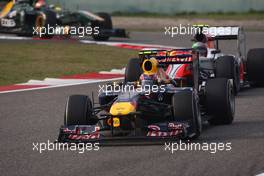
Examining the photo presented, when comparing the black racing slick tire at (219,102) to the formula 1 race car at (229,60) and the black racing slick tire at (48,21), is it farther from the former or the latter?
the black racing slick tire at (48,21)

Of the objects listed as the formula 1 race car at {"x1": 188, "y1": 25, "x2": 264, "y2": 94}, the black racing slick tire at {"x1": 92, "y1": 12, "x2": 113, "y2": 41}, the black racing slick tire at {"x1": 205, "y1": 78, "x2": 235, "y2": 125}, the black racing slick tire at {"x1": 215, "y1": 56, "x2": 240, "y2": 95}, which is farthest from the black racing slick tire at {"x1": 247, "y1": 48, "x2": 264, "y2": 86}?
the black racing slick tire at {"x1": 92, "y1": 12, "x2": 113, "y2": 41}

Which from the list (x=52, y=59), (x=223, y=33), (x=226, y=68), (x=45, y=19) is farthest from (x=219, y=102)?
(x=45, y=19)

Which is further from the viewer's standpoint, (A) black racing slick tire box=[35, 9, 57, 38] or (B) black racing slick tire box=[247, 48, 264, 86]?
(A) black racing slick tire box=[35, 9, 57, 38]

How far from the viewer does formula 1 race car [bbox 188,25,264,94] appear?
1505cm

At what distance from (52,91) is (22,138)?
5.49 meters

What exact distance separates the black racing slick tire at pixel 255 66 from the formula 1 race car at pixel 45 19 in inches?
457

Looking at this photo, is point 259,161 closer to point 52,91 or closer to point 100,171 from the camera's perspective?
point 100,171

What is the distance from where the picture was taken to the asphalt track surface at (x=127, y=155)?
8859mm

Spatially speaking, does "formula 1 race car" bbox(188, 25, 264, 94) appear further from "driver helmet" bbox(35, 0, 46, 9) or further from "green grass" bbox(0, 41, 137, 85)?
"driver helmet" bbox(35, 0, 46, 9)

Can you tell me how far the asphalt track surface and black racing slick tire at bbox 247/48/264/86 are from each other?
2.97m

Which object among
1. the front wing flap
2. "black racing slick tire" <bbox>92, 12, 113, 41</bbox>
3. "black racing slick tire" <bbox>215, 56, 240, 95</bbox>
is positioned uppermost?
the front wing flap

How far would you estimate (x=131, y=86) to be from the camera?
11.3 meters

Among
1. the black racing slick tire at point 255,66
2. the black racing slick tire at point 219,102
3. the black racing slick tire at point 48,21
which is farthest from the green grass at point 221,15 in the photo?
the black racing slick tire at point 219,102

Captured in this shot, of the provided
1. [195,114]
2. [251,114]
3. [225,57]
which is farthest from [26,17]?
[195,114]
